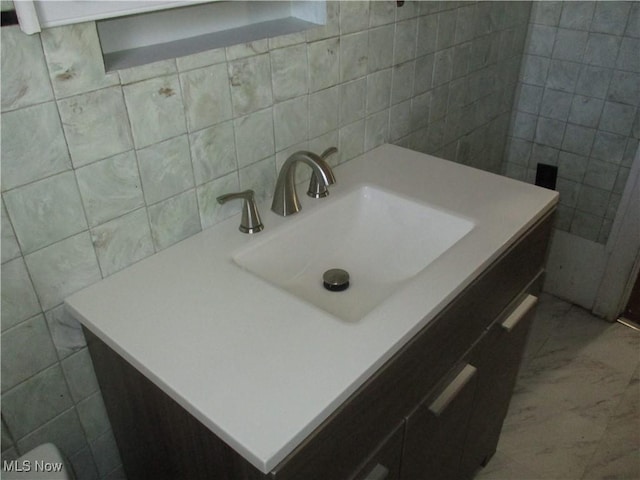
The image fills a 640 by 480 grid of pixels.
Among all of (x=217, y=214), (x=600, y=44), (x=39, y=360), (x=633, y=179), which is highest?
(x=600, y=44)

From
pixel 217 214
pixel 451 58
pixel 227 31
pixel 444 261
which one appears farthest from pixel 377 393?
pixel 451 58

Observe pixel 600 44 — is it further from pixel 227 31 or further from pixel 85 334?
pixel 85 334

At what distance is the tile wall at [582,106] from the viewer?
195cm

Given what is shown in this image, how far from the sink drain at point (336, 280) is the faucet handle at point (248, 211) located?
7.2 inches

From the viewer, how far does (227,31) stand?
120 centimetres


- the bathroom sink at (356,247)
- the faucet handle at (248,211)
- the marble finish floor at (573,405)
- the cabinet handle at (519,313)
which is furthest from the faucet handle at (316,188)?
the marble finish floor at (573,405)

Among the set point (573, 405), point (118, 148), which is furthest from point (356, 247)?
point (573, 405)

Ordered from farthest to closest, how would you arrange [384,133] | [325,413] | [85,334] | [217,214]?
[384,133] < [217,214] < [85,334] < [325,413]

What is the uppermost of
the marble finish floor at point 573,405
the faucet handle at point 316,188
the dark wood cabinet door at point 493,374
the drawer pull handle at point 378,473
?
the faucet handle at point 316,188

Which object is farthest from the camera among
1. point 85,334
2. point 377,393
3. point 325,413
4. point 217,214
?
point 217,214

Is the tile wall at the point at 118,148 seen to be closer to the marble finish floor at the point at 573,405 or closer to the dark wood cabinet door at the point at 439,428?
the dark wood cabinet door at the point at 439,428

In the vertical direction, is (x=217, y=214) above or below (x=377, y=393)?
above

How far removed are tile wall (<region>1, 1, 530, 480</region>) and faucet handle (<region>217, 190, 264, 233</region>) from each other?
6 centimetres

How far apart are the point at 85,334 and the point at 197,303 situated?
9.2 inches
